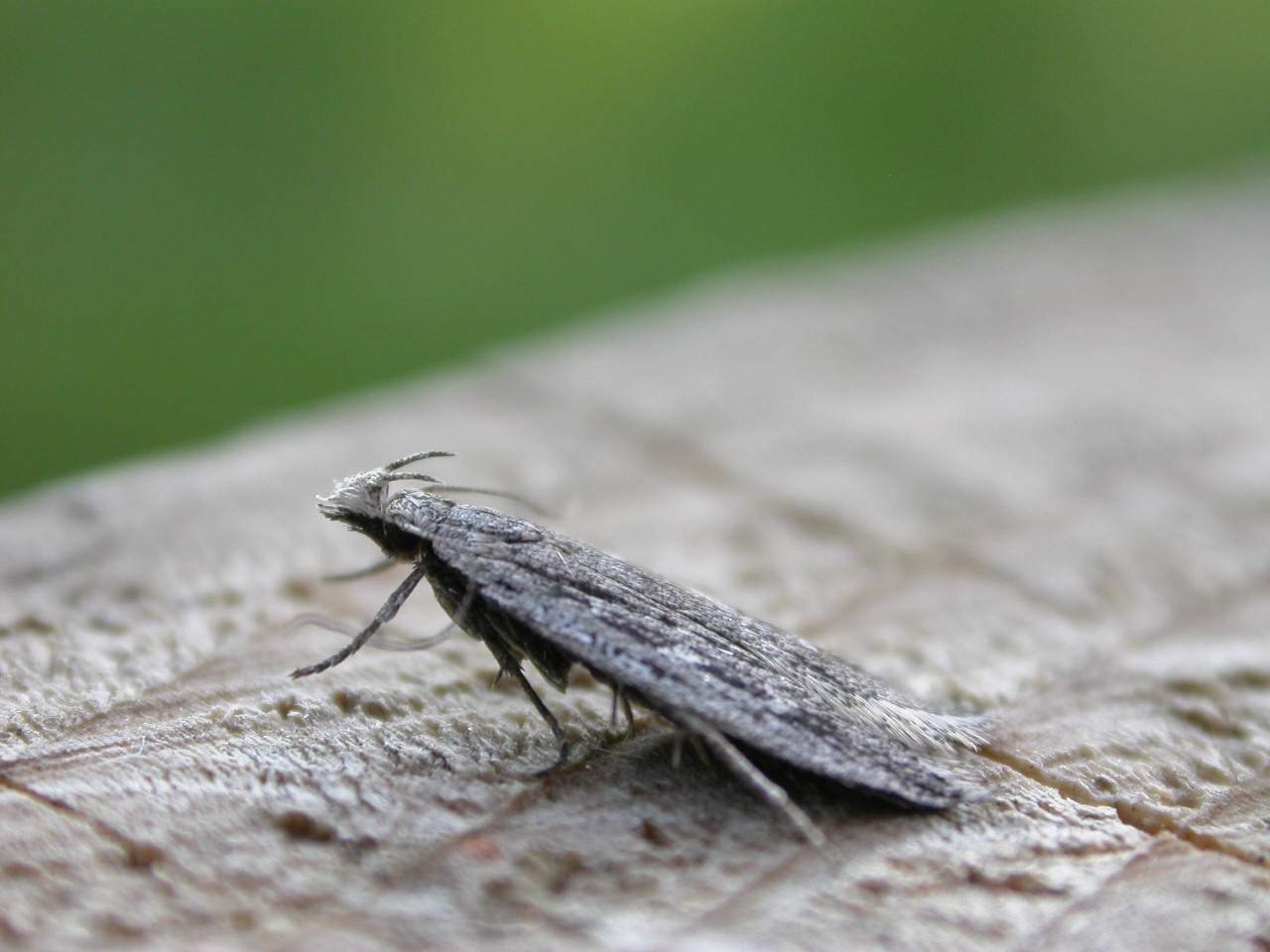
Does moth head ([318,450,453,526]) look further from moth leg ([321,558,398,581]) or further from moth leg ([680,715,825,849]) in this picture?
moth leg ([680,715,825,849])

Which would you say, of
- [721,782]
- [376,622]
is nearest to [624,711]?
[721,782]

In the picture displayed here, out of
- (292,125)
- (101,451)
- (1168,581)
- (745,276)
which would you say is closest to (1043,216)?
(745,276)

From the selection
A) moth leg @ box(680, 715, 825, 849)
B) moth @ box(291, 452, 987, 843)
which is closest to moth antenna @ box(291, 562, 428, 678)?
moth @ box(291, 452, 987, 843)

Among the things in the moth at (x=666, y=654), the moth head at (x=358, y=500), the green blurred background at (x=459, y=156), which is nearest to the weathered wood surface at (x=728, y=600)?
the moth at (x=666, y=654)

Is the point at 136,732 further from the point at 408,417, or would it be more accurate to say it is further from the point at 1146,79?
the point at 1146,79

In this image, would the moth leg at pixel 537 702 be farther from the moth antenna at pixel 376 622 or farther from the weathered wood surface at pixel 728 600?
the moth antenna at pixel 376 622

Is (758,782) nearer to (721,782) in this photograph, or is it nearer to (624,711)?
(721,782)

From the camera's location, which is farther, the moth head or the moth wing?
the moth head
